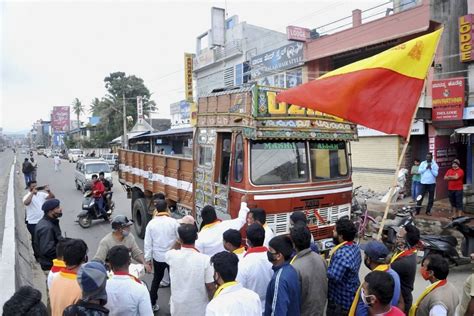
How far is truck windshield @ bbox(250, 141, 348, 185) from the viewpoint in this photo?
5398mm

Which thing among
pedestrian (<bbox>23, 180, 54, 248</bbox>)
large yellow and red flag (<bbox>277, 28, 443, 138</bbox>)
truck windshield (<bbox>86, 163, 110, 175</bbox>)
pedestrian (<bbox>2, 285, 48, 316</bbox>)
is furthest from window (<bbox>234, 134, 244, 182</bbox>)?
truck windshield (<bbox>86, 163, 110, 175</bbox>)

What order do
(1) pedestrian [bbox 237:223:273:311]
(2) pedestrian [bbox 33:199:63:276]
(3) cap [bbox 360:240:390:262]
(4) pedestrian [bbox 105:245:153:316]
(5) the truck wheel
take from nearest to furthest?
(4) pedestrian [bbox 105:245:153:316], (3) cap [bbox 360:240:390:262], (1) pedestrian [bbox 237:223:273:311], (2) pedestrian [bbox 33:199:63:276], (5) the truck wheel

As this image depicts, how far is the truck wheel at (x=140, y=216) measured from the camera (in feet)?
28.8

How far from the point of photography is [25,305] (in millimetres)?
2014

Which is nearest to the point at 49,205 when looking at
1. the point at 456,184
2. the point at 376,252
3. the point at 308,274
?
the point at 308,274

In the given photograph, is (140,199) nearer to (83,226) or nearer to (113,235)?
(83,226)

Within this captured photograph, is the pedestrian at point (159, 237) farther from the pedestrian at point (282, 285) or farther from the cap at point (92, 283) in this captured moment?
the cap at point (92, 283)

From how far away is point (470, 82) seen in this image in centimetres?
1148

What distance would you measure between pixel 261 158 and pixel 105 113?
45.1m

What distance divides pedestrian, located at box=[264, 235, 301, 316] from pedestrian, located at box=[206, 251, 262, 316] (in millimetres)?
441

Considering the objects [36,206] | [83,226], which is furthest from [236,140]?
[83,226]

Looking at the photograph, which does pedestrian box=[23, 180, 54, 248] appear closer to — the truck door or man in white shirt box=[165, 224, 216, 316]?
the truck door

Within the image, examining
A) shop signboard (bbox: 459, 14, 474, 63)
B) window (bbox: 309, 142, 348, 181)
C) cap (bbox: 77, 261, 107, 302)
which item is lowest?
cap (bbox: 77, 261, 107, 302)

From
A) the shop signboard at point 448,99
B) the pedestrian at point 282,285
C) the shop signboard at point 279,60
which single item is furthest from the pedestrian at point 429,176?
the shop signboard at point 279,60
